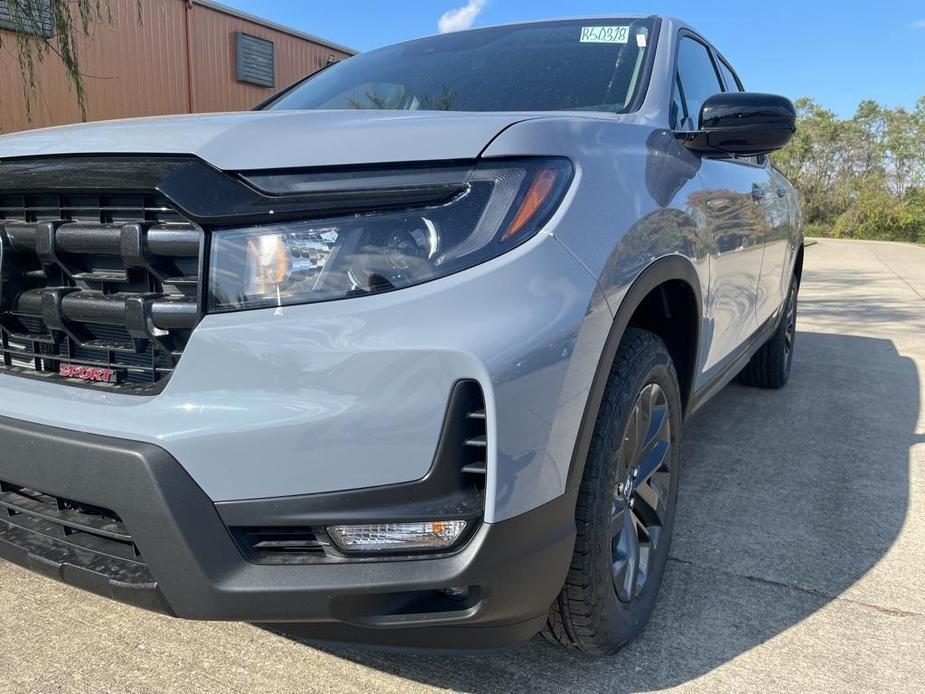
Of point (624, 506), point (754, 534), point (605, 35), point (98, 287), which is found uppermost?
point (605, 35)

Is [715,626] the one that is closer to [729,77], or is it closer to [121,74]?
[729,77]

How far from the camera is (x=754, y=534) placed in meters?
2.79

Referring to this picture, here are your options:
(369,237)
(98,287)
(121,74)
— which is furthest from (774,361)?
(121,74)

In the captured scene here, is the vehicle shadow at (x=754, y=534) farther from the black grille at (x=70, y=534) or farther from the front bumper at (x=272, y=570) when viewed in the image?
the black grille at (x=70, y=534)

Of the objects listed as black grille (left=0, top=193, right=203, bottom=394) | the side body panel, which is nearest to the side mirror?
the side body panel

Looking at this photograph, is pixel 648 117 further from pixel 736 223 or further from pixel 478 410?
pixel 478 410

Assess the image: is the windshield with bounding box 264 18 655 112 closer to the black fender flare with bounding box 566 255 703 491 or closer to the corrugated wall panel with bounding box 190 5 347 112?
the black fender flare with bounding box 566 255 703 491

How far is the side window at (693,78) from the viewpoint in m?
2.82

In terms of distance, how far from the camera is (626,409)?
1.82 metres

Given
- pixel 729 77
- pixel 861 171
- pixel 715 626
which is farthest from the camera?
pixel 861 171

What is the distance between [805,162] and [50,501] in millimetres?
57753

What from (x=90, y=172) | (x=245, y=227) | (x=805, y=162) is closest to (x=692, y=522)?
(x=245, y=227)

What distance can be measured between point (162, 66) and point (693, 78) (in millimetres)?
8789

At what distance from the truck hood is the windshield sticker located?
1293 mm
